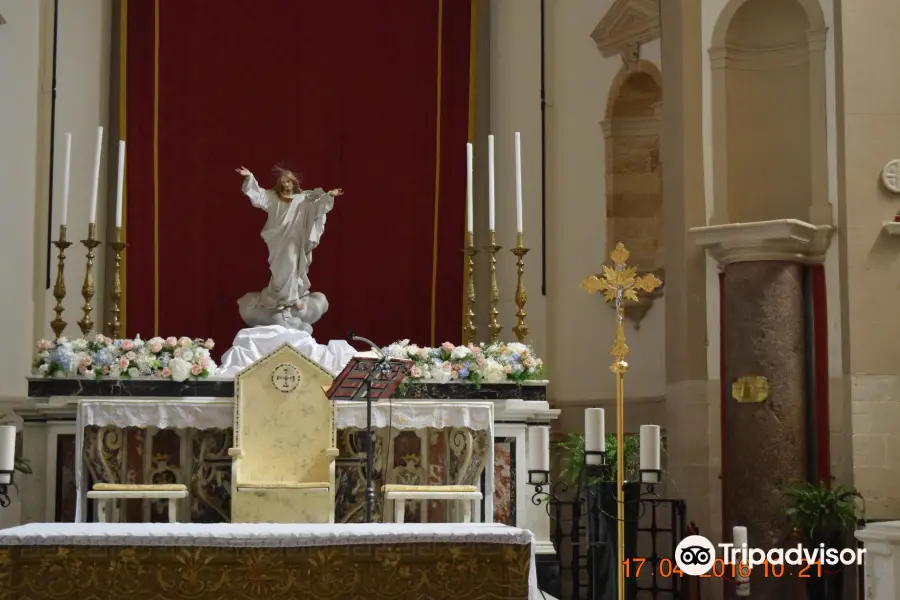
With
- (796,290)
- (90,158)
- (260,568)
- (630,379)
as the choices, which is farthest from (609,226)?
(260,568)

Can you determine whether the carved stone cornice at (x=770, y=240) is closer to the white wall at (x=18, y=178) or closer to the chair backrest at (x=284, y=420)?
the chair backrest at (x=284, y=420)

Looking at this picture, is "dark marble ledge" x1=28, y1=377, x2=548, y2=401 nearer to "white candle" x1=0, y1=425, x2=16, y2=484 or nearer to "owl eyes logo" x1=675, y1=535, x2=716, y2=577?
"white candle" x1=0, y1=425, x2=16, y2=484

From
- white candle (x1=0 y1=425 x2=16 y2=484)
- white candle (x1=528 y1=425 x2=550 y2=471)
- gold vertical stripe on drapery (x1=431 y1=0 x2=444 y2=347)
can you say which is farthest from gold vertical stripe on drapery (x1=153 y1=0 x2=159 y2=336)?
white candle (x1=528 y1=425 x2=550 y2=471)

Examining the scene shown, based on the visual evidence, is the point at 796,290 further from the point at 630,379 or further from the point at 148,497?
the point at 148,497

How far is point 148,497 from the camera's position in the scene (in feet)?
27.2

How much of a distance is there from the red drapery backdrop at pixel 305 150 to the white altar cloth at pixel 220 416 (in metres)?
2.99

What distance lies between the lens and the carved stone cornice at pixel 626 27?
36.1 ft

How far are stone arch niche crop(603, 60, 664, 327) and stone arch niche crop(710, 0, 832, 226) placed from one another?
1.29 metres

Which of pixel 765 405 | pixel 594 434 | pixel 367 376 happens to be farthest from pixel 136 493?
pixel 765 405

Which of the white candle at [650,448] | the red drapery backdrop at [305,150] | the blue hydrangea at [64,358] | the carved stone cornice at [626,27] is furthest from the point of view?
the red drapery backdrop at [305,150]

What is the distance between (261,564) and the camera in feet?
19.3

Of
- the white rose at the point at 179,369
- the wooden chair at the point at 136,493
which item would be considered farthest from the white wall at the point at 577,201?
the wooden chair at the point at 136,493

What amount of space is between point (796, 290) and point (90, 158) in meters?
5.85

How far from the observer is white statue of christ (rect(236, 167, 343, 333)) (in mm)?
9969
